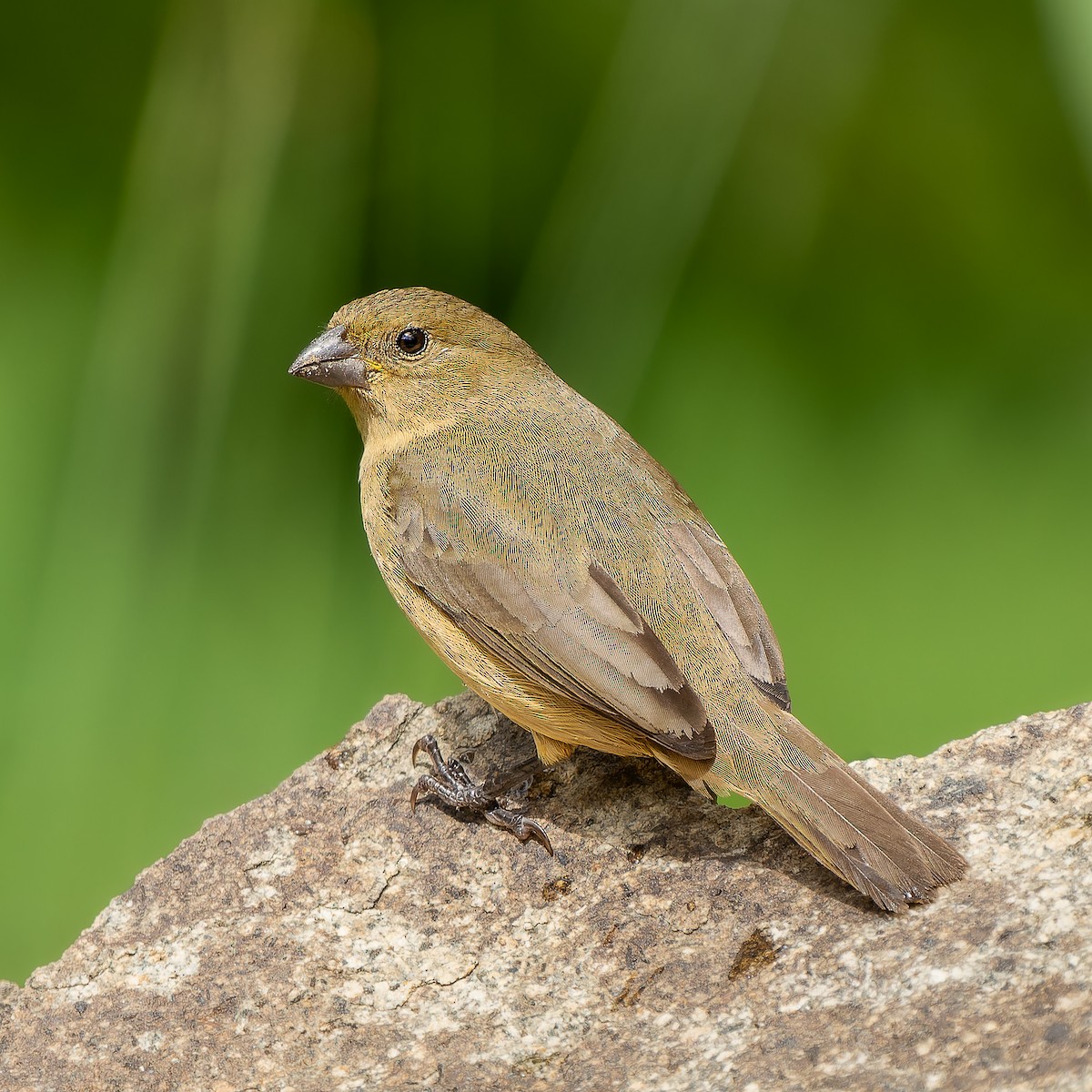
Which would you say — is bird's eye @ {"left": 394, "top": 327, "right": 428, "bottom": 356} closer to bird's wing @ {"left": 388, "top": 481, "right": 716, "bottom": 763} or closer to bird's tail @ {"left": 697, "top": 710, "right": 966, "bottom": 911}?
bird's wing @ {"left": 388, "top": 481, "right": 716, "bottom": 763}

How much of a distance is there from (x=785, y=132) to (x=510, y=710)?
241cm

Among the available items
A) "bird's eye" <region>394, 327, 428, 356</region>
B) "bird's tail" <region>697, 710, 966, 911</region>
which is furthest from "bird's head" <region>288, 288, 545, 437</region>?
"bird's tail" <region>697, 710, 966, 911</region>

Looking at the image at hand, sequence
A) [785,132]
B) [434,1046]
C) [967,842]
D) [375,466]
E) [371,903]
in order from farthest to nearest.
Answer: [785,132]
[375,466]
[371,903]
[967,842]
[434,1046]

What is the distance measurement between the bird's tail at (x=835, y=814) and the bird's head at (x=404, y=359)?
1.36 metres

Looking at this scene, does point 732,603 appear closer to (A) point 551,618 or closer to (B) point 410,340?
(A) point 551,618

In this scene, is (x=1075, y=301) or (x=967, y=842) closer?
(x=967, y=842)

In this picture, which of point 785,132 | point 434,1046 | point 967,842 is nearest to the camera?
point 434,1046

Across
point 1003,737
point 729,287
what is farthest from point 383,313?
point 1003,737

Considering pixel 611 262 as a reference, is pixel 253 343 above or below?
below

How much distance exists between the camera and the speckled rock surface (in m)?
2.75

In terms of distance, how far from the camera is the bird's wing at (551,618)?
3324mm

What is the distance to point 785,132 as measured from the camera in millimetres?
5035

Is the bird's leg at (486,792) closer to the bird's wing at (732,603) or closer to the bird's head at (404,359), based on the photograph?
the bird's wing at (732,603)

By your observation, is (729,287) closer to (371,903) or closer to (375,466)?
(375,466)
